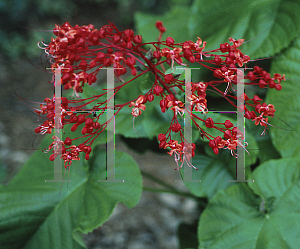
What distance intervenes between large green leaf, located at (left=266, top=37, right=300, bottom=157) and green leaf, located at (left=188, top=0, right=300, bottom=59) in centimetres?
5

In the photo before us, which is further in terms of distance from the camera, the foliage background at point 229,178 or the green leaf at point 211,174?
the green leaf at point 211,174

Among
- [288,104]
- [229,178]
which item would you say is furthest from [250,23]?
[229,178]

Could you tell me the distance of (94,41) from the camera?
0.46 meters

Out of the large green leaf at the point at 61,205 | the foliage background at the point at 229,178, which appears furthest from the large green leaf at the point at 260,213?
the large green leaf at the point at 61,205

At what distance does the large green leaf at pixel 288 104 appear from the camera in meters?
0.68

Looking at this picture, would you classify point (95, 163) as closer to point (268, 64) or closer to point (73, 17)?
point (268, 64)

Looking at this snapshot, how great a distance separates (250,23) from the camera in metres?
0.71

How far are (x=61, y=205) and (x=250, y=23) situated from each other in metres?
0.73

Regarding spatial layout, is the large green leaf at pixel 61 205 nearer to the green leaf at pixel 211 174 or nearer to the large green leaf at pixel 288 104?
the green leaf at pixel 211 174

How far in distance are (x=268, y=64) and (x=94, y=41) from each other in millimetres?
606

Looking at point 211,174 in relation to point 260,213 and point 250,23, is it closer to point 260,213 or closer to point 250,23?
point 260,213

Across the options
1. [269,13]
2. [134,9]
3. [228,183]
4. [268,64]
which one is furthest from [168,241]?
[134,9]

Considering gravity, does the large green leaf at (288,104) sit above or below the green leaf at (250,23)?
below

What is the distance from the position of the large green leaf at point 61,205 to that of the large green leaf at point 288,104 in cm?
40
